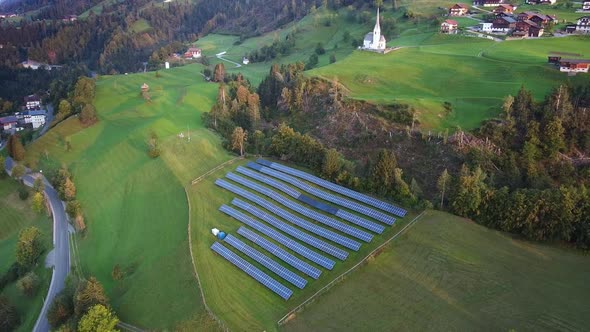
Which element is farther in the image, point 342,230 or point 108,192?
point 108,192

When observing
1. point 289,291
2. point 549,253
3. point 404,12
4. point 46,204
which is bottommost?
point 46,204

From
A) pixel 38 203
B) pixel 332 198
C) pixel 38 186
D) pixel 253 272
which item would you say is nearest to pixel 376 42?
pixel 332 198

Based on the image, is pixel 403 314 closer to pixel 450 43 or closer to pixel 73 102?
pixel 450 43

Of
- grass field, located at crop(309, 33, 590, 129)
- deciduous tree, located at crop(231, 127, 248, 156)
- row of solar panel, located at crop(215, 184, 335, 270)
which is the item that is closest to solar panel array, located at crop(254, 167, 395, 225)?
row of solar panel, located at crop(215, 184, 335, 270)

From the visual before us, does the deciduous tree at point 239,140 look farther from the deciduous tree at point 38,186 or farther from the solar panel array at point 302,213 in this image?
the deciduous tree at point 38,186

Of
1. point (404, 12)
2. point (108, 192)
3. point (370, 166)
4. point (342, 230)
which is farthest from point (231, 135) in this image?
point (404, 12)

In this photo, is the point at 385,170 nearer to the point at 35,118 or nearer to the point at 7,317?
the point at 7,317

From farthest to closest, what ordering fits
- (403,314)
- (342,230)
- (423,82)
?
(423,82), (342,230), (403,314)
